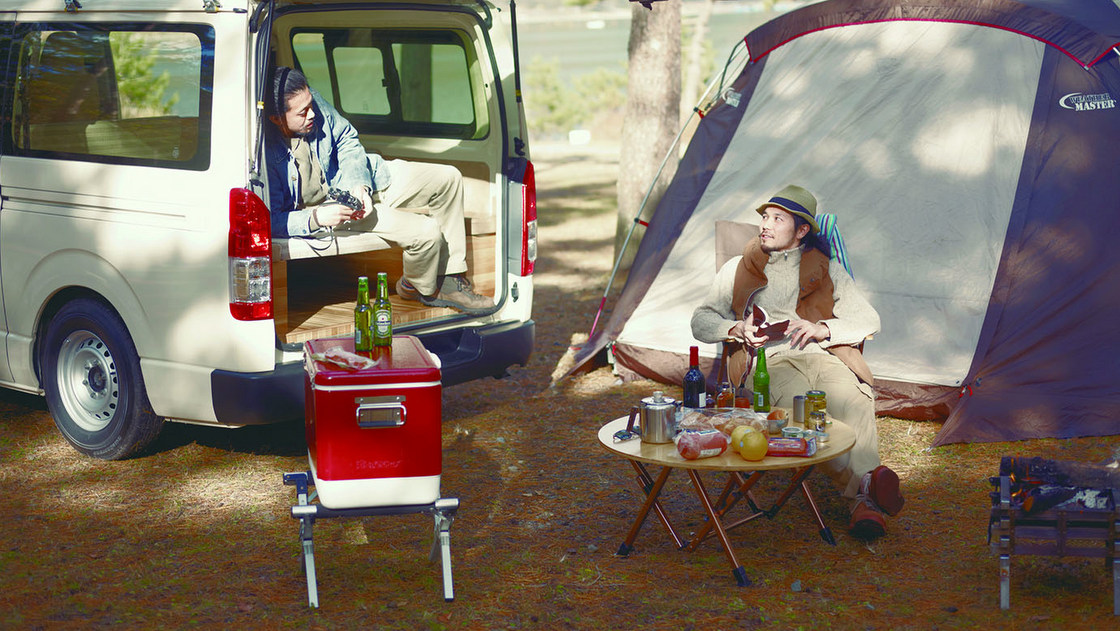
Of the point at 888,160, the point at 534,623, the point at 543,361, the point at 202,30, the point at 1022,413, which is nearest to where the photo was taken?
the point at 534,623

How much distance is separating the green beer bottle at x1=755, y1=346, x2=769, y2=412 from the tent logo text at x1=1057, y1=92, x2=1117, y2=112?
2.49 meters

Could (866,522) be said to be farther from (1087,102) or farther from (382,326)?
(1087,102)

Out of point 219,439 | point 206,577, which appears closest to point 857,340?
point 206,577

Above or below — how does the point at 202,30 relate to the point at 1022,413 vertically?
above

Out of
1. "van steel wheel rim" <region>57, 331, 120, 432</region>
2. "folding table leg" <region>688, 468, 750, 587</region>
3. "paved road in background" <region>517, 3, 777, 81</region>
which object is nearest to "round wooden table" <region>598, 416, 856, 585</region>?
"folding table leg" <region>688, 468, 750, 587</region>

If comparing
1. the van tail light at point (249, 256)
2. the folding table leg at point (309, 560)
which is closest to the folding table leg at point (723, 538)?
the folding table leg at point (309, 560)

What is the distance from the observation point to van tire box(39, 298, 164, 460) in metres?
5.44

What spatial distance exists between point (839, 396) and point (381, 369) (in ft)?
6.60

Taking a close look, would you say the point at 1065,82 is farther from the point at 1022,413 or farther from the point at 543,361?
the point at 543,361

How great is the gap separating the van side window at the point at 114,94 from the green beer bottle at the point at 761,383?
240 cm

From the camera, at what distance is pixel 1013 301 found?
6195 millimetres

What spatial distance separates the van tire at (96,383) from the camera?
5.44 metres

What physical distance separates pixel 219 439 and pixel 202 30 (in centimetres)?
219

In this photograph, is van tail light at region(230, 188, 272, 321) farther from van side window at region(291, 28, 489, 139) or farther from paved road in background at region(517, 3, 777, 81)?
paved road in background at region(517, 3, 777, 81)
